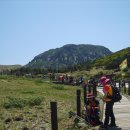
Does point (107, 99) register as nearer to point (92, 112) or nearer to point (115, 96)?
point (115, 96)

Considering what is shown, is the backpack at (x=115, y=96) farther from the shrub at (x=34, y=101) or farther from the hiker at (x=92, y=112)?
the shrub at (x=34, y=101)

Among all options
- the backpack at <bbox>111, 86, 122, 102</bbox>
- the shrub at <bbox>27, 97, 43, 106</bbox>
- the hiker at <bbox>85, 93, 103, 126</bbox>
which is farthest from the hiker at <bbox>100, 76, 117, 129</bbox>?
the shrub at <bbox>27, 97, 43, 106</bbox>

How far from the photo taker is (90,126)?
15.5 m

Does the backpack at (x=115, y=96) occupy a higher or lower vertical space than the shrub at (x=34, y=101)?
higher

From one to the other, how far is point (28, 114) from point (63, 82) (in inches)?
1402

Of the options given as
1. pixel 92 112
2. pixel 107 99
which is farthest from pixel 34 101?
pixel 107 99

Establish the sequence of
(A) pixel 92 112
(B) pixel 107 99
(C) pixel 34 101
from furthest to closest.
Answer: (C) pixel 34 101 < (A) pixel 92 112 < (B) pixel 107 99

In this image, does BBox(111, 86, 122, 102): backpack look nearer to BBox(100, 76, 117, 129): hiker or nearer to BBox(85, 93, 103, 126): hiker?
BBox(100, 76, 117, 129): hiker

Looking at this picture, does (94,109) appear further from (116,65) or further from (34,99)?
(116,65)

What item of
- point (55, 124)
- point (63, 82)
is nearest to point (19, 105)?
point (55, 124)

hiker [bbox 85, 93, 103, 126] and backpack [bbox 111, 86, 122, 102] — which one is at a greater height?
backpack [bbox 111, 86, 122, 102]

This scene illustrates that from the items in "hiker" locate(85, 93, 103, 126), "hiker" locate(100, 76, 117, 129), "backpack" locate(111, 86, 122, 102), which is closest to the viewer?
"hiker" locate(100, 76, 117, 129)

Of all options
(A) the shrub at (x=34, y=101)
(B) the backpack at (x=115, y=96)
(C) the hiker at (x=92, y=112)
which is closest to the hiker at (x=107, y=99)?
(B) the backpack at (x=115, y=96)

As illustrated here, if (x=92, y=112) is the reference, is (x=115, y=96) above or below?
above
